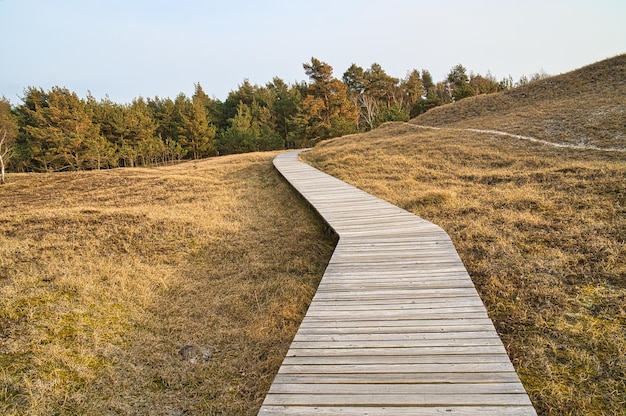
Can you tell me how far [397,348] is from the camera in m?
2.70

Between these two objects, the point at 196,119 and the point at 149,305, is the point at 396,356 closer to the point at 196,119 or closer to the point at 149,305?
the point at 149,305

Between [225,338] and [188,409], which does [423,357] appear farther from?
[225,338]

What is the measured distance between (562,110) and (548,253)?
16.5 m

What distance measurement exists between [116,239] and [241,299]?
3.77 meters

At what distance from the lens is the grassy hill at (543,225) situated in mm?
2961

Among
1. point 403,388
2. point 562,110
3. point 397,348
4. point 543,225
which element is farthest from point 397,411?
point 562,110

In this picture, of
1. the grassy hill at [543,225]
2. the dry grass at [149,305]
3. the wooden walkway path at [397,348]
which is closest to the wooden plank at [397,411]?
the wooden walkway path at [397,348]

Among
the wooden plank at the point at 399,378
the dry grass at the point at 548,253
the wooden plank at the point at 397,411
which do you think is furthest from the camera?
the dry grass at the point at 548,253

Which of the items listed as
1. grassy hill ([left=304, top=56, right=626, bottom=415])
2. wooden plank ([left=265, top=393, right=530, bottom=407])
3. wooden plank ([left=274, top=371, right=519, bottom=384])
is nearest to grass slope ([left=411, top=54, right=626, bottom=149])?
grassy hill ([left=304, top=56, right=626, bottom=415])

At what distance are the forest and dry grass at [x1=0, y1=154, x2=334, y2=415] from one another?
78.9ft

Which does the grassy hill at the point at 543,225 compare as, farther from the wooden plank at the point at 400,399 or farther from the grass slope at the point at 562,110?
the wooden plank at the point at 400,399

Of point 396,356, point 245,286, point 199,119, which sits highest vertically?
point 199,119

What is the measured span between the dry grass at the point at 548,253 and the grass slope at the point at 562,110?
2.76m

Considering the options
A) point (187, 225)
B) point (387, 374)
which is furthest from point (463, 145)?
point (387, 374)
